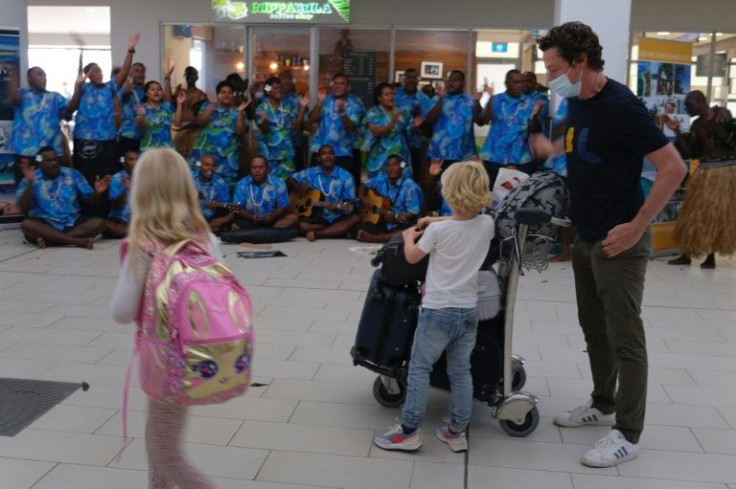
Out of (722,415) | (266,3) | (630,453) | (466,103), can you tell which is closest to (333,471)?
(630,453)

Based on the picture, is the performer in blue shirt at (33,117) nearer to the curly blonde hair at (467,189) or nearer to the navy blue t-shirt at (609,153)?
the curly blonde hair at (467,189)

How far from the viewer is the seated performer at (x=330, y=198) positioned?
9422mm

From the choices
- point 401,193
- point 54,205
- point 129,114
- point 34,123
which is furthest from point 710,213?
point 34,123

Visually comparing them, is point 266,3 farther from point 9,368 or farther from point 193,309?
point 193,309

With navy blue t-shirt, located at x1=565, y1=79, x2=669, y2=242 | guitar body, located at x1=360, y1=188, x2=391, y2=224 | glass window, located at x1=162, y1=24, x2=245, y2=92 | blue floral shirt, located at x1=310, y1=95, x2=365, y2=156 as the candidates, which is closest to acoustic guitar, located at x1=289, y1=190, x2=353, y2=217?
guitar body, located at x1=360, y1=188, x2=391, y2=224

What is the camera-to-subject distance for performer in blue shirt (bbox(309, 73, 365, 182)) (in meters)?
9.89

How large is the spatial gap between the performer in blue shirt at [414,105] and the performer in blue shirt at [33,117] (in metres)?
3.76

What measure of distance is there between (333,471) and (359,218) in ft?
19.8

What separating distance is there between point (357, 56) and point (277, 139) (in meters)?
2.85

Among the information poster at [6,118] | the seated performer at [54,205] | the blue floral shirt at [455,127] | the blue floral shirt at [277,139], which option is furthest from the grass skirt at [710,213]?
the information poster at [6,118]

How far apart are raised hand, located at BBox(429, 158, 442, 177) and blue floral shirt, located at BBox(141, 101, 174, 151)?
2.88m

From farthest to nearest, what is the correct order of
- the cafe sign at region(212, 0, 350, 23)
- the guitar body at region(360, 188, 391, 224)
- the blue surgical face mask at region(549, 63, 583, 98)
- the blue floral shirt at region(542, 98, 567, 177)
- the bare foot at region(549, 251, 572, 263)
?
the cafe sign at region(212, 0, 350, 23) → the guitar body at region(360, 188, 391, 224) → the bare foot at region(549, 251, 572, 263) → the blue floral shirt at region(542, 98, 567, 177) → the blue surgical face mask at region(549, 63, 583, 98)

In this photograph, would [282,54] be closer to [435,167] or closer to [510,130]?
[435,167]

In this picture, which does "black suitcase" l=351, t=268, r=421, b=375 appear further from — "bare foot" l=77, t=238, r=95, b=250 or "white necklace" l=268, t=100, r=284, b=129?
"white necklace" l=268, t=100, r=284, b=129
